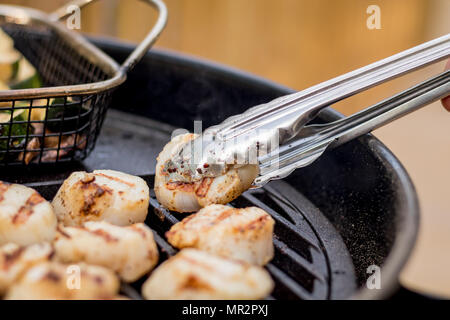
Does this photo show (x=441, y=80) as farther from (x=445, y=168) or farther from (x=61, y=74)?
(x=445, y=168)

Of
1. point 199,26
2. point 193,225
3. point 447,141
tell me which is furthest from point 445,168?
point 193,225

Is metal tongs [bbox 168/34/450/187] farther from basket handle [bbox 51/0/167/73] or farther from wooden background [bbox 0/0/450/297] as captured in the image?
wooden background [bbox 0/0/450/297]

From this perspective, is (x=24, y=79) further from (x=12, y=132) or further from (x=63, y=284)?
(x=63, y=284)

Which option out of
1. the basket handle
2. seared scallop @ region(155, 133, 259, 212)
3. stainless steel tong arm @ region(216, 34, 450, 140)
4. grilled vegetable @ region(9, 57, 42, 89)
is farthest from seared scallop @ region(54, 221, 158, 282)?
grilled vegetable @ region(9, 57, 42, 89)

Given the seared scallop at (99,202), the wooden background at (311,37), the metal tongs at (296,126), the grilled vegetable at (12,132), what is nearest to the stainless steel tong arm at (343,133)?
the metal tongs at (296,126)

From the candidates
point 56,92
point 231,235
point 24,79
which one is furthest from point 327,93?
point 24,79

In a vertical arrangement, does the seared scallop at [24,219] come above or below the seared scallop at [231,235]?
above

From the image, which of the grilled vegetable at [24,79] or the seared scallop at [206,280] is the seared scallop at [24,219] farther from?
the grilled vegetable at [24,79]
